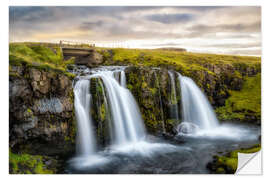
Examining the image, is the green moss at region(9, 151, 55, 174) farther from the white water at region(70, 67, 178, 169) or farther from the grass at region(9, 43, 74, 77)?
the grass at region(9, 43, 74, 77)

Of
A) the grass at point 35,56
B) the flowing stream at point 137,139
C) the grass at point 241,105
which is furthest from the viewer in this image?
the grass at point 241,105

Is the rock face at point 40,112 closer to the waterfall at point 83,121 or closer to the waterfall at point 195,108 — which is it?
the waterfall at point 83,121

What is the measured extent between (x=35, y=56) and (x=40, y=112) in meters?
1.89

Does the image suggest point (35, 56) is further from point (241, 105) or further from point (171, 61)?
point (241, 105)

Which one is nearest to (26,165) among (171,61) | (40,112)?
(40,112)

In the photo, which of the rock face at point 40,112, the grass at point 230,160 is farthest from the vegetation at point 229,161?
the rock face at point 40,112

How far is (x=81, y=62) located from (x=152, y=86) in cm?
487

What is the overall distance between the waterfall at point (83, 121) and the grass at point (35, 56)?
1.18 meters

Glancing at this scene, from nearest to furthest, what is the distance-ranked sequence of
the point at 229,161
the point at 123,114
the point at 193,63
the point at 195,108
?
the point at 229,161
the point at 123,114
the point at 195,108
the point at 193,63

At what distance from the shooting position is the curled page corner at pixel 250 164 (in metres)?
5.80

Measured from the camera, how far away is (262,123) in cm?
612

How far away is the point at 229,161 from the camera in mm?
6211
